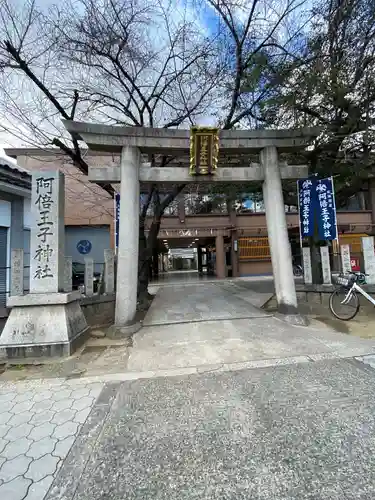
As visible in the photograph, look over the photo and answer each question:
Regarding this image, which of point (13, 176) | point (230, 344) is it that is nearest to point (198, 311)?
point (230, 344)

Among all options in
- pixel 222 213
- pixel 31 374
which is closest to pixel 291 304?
pixel 31 374

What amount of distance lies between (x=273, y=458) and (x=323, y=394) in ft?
4.06

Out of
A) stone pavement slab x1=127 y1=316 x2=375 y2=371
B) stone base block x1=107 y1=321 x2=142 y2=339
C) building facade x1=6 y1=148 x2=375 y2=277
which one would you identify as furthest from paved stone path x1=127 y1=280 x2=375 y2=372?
building facade x1=6 y1=148 x2=375 y2=277

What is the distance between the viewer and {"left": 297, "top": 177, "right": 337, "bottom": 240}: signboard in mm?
6699

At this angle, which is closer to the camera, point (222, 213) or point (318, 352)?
point (318, 352)

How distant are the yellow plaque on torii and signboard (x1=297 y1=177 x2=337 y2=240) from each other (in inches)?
110

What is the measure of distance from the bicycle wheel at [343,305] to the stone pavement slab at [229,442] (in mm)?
3426

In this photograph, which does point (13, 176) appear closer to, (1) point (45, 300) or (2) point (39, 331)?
(1) point (45, 300)

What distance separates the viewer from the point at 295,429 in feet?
7.64

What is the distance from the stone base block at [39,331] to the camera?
4.34 metres

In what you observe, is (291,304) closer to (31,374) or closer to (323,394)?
(323,394)

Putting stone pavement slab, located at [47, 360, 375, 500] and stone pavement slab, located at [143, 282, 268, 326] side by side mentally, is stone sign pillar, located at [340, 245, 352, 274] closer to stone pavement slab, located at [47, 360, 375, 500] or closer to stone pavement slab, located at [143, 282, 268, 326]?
stone pavement slab, located at [143, 282, 268, 326]

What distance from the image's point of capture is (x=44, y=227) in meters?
4.93

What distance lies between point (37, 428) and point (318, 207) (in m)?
7.07
